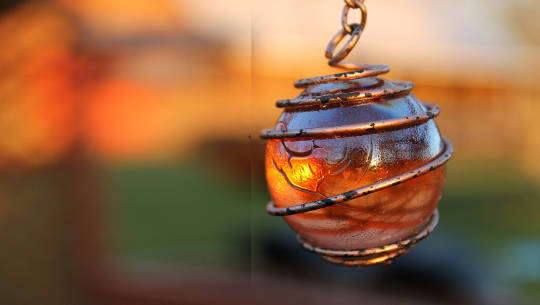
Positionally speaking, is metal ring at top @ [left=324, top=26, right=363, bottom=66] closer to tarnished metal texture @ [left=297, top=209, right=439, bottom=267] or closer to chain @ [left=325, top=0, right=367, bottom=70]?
chain @ [left=325, top=0, right=367, bottom=70]

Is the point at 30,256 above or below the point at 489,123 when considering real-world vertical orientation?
below

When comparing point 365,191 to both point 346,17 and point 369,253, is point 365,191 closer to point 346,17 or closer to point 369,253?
point 369,253

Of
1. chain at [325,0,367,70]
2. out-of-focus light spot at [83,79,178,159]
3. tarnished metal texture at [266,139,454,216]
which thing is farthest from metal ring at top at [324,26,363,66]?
out-of-focus light spot at [83,79,178,159]

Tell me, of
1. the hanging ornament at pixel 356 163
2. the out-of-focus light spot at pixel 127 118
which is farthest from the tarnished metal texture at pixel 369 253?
the out-of-focus light spot at pixel 127 118

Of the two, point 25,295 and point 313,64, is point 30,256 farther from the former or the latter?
point 313,64

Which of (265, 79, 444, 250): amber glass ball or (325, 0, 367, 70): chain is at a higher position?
(325, 0, 367, 70): chain

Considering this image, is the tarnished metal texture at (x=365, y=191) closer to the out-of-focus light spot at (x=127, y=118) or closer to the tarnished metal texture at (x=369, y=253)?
the tarnished metal texture at (x=369, y=253)

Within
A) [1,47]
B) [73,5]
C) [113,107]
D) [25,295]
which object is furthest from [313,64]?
[25,295]

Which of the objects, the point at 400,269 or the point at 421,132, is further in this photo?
the point at 400,269
